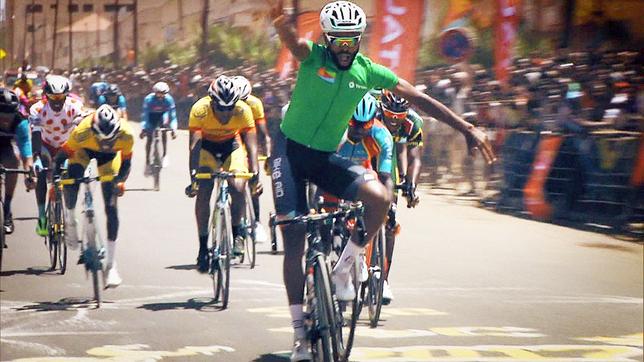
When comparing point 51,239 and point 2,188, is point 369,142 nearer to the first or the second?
point 51,239

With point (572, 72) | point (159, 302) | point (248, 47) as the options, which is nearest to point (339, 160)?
point (248, 47)

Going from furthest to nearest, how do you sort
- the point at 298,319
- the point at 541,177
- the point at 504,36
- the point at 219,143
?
the point at 541,177 → the point at 504,36 → the point at 219,143 → the point at 298,319

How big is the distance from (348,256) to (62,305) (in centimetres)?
197

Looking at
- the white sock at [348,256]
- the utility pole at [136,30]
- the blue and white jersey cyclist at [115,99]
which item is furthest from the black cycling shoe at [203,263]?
the utility pole at [136,30]

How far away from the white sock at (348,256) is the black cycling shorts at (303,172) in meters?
0.30

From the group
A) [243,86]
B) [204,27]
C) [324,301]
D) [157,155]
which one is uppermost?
[204,27]

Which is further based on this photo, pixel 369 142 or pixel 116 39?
pixel 369 142

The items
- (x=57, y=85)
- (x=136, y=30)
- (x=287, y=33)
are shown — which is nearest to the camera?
(x=287, y=33)

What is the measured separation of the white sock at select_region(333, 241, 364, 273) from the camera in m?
5.91

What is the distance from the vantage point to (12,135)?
7801 mm

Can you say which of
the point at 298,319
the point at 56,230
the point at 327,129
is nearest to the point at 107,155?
the point at 56,230

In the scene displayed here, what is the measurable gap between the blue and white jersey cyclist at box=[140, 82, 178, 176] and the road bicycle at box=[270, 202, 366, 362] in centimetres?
57

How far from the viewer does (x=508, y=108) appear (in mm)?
7094

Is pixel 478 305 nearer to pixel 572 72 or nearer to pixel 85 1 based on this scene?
pixel 572 72
